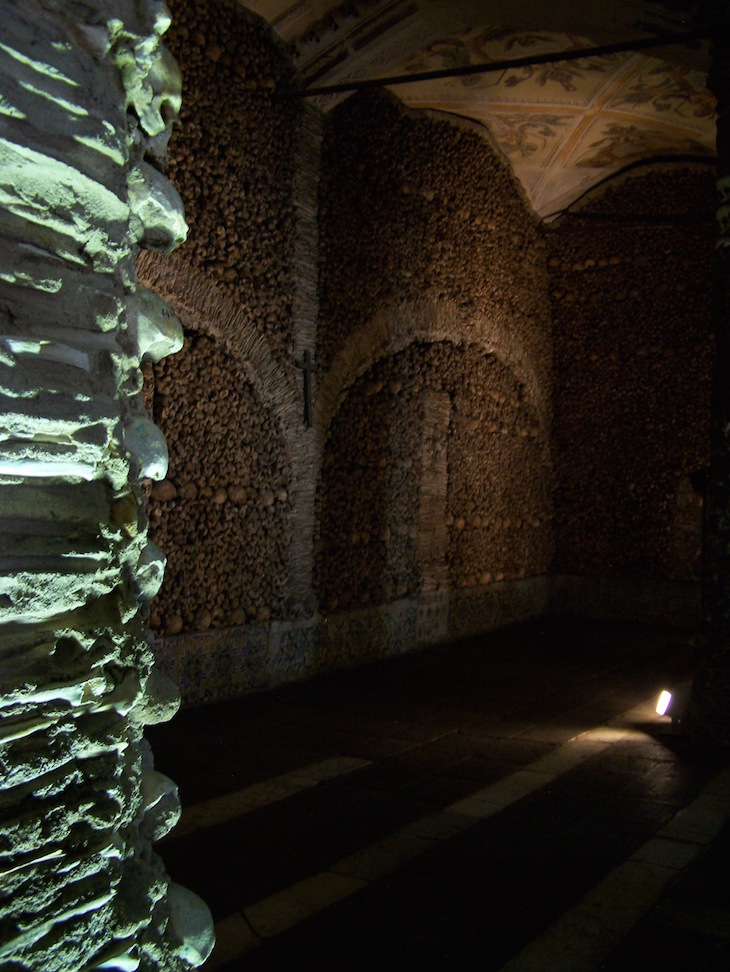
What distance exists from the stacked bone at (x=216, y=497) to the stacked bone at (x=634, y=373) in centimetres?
461

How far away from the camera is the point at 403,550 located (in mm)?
6953

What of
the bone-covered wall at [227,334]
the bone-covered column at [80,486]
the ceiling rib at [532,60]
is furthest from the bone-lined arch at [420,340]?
the bone-covered column at [80,486]

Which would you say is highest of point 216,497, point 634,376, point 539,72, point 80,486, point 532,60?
point 539,72

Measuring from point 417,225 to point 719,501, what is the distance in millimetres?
3771

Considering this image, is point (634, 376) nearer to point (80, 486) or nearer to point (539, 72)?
point (539, 72)

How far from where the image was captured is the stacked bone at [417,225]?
621 centimetres

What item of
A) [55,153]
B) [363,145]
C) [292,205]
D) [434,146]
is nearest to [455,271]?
[434,146]

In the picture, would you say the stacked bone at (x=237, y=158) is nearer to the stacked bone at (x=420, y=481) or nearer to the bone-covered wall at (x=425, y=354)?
the bone-covered wall at (x=425, y=354)

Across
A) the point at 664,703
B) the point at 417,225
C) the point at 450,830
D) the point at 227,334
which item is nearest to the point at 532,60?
the point at 417,225

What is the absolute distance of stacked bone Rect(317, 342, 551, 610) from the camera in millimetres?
6285

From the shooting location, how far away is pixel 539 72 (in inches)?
275

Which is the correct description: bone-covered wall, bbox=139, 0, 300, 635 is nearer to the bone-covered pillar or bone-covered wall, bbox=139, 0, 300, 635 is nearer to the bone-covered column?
the bone-covered pillar

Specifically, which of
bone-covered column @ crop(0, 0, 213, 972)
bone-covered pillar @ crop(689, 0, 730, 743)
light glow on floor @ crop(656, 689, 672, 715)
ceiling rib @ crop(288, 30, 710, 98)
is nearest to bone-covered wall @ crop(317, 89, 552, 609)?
ceiling rib @ crop(288, 30, 710, 98)

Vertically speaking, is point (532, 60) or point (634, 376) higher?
point (532, 60)
